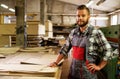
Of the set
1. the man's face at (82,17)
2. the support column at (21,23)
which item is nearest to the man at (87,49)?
the man's face at (82,17)

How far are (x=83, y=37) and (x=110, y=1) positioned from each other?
11.7 meters

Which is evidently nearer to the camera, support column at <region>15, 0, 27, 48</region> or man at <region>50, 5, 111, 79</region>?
man at <region>50, 5, 111, 79</region>

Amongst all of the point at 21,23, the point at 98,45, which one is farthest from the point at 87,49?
the point at 21,23

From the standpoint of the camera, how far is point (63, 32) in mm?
15984

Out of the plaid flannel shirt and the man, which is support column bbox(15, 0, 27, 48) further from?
the plaid flannel shirt

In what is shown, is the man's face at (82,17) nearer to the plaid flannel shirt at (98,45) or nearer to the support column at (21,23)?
the plaid flannel shirt at (98,45)

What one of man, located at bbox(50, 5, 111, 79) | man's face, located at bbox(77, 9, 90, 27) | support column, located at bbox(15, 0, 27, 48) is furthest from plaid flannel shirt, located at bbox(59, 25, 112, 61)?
support column, located at bbox(15, 0, 27, 48)

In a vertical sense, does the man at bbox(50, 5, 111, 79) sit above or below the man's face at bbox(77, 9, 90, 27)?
below

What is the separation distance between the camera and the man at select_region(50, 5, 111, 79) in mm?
2494

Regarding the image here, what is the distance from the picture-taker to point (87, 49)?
2516 mm

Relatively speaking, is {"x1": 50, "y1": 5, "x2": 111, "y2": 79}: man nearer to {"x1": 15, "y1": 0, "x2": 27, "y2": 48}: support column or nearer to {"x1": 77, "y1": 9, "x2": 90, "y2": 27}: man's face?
{"x1": 77, "y1": 9, "x2": 90, "y2": 27}: man's face

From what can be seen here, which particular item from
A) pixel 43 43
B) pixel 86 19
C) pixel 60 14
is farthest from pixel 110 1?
pixel 86 19

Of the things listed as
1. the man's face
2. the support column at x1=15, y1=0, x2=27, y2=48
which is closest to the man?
the man's face

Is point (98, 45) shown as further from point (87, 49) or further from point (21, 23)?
point (21, 23)
